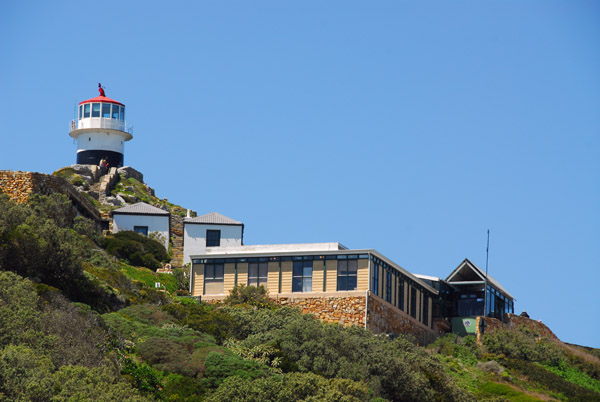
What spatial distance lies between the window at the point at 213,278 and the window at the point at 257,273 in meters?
1.30

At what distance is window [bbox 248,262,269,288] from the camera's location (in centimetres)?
4494

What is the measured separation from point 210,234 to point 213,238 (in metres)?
0.26

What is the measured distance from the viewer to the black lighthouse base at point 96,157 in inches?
2899

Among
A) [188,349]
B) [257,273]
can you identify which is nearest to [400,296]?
[257,273]

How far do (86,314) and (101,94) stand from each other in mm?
47494

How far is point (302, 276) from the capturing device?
4450 cm

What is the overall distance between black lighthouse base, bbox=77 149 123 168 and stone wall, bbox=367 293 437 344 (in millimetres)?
33475

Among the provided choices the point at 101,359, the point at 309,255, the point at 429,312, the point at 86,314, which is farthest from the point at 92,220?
the point at 101,359

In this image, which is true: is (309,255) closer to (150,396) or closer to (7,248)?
(7,248)

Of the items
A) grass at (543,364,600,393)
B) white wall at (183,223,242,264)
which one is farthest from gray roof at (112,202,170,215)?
grass at (543,364,600,393)

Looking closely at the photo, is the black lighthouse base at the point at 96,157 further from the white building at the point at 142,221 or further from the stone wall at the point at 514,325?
the stone wall at the point at 514,325

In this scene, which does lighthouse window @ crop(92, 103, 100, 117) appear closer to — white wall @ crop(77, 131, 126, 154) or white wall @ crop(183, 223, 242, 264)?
white wall @ crop(77, 131, 126, 154)

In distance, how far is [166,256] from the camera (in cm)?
5312

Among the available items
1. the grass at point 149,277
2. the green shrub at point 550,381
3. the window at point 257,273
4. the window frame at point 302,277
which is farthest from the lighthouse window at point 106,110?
the green shrub at point 550,381
